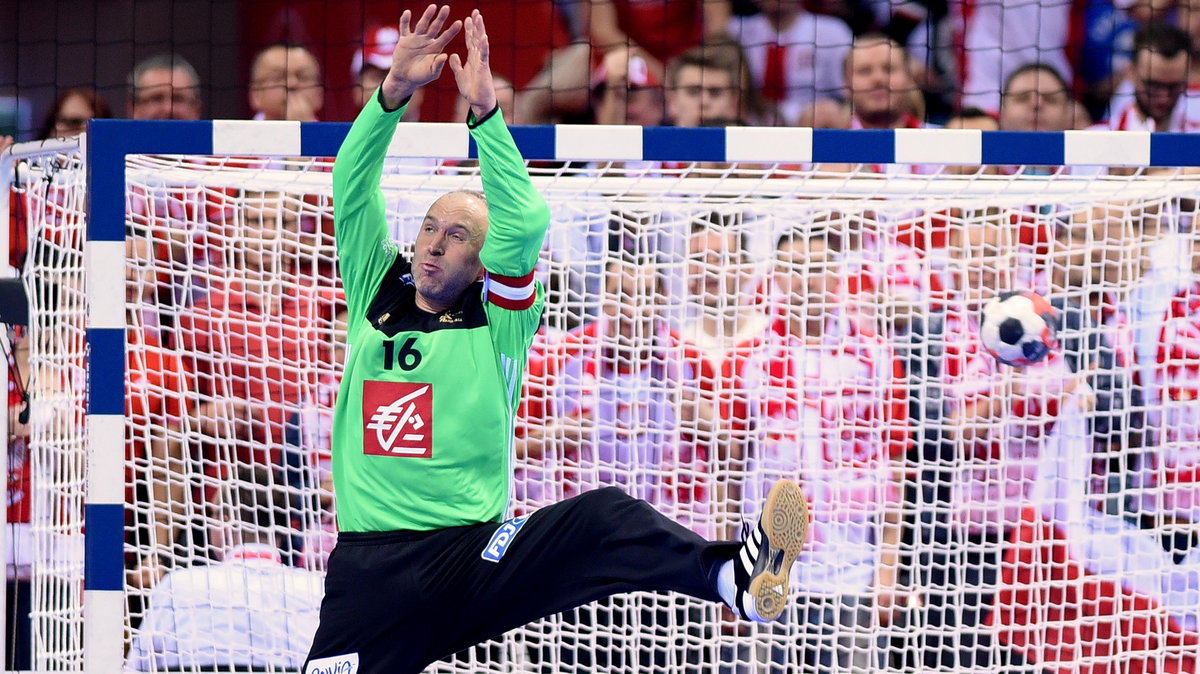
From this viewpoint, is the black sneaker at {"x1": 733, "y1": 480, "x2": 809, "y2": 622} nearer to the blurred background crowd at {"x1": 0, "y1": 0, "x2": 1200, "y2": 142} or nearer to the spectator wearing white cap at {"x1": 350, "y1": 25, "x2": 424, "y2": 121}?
the blurred background crowd at {"x1": 0, "y1": 0, "x2": 1200, "y2": 142}

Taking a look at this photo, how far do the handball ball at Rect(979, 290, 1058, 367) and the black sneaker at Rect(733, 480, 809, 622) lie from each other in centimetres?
151

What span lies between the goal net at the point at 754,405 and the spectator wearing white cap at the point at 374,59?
2355mm

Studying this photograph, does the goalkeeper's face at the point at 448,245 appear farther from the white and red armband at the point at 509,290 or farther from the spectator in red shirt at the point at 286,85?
the spectator in red shirt at the point at 286,85

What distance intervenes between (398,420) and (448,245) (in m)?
0.50

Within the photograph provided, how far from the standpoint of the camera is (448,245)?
422 cm

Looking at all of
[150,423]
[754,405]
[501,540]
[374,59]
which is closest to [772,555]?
[501,540]

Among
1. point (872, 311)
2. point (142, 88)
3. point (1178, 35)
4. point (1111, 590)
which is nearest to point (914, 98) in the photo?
point (1178, 35)

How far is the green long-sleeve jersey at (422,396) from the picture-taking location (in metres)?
4.17

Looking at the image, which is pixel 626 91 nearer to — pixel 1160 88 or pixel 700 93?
pixel 700 93

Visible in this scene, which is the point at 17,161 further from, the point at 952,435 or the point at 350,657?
the point at 952,435

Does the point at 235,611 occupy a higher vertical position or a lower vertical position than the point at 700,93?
lower

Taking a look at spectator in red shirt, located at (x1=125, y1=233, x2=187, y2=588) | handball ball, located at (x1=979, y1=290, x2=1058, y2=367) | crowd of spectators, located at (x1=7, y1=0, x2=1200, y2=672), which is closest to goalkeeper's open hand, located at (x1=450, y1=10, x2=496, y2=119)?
crowd of spectators, located at (x1=7, y1=0, x2=1200, y2=672)

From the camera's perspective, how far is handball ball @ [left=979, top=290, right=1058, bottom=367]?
496 cm

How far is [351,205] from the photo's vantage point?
430cm
